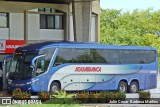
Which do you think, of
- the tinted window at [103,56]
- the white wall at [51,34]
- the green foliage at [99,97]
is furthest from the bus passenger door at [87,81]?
the white wall at [51,34]

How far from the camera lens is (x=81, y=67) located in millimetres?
29750

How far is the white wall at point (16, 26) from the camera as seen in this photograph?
42.5 m

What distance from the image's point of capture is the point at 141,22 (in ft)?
247

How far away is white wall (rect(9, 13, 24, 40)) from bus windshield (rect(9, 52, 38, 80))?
1296 cm

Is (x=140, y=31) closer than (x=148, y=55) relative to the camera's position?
No

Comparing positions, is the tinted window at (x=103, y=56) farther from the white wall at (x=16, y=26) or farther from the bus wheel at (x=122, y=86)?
the white wall at (x=16, y=26)

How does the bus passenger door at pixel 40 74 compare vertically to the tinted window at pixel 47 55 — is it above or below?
below

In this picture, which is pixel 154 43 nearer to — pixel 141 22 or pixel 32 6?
pixel 141 22

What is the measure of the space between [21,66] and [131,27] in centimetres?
4792

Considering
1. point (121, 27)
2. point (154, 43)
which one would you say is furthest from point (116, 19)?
point (154, 43)

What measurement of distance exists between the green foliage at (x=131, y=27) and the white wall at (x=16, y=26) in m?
30.3

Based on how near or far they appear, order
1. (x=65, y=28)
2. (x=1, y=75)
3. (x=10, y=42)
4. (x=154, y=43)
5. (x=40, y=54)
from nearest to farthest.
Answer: (x=40, y=54)
(x=1, y=75)
(x=10, y=42)
(x=65, y=28)
(x=154, y=43)

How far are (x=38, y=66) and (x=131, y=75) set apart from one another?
7.56m

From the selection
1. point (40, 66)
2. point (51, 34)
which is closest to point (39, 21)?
point (51, 34)
